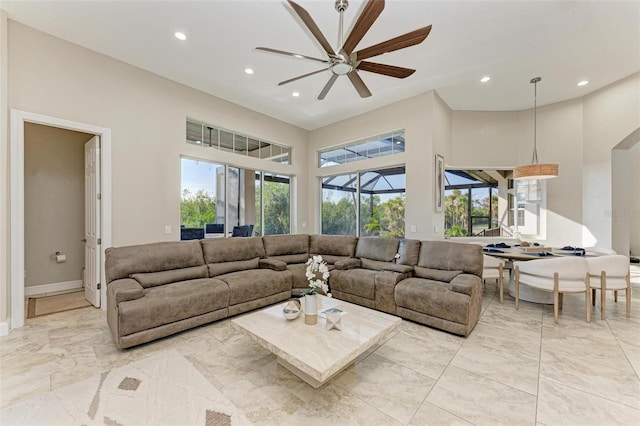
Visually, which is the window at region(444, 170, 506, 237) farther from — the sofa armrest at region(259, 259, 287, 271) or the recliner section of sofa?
the sofa armrest at region(259, 259, 287, 271)

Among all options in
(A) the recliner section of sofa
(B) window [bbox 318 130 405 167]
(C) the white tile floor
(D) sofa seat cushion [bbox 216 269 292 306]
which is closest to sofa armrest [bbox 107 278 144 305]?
(C) the white tile floor

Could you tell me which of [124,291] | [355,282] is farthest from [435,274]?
[124,291]

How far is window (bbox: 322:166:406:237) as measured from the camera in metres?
5.24

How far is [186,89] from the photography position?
444 cm

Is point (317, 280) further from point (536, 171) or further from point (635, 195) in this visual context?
point (635, 195)

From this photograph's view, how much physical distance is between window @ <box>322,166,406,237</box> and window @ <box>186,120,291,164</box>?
1.33 meters

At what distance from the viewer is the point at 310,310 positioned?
231 cm

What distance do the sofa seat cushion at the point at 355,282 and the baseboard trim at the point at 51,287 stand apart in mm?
4523

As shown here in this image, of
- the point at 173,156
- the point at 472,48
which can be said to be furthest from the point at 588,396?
the point at 173,156

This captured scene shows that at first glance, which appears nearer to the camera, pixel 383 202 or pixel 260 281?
pixel 260 281

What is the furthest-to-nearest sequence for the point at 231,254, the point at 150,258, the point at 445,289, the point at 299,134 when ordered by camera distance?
the point at 299,134 → the point at 231,254 → the point at 150,258 → the point at 445,289

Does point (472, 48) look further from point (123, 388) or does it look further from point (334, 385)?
point (123, 388)

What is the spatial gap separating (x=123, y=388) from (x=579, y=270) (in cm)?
490

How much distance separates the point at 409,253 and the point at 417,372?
2.01 metres
